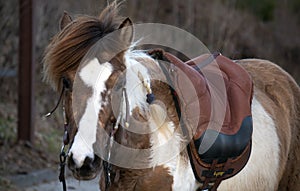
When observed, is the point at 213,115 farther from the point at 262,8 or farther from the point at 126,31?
the point at 262,8

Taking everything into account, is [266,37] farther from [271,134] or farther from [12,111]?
[271,134]

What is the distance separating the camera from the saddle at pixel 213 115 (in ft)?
11.7

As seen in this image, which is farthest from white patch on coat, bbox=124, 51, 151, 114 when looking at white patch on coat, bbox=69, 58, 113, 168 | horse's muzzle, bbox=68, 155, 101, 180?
horse's muzzle, bbox=68, 155, 101, 180

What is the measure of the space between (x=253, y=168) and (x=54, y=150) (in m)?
4.46

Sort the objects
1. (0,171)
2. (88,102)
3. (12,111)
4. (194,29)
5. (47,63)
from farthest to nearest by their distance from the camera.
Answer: (194,29), (12,111), (0,171), (47,63), (88,102)

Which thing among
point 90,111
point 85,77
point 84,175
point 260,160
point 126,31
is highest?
point 126,31

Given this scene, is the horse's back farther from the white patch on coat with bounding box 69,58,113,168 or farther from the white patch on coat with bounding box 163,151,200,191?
the white patch on coat with bounding box 69,58,113,168

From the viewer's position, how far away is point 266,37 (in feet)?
52.6

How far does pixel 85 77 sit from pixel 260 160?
4.85 ft

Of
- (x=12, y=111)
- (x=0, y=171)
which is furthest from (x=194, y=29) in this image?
(x=0, y=171)

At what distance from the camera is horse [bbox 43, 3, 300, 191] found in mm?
3051

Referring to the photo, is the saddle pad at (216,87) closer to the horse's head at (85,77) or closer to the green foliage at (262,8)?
the horse's head at (85,77)

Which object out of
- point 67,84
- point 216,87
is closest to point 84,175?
point 67,84

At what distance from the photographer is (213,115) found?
3.65 metres
